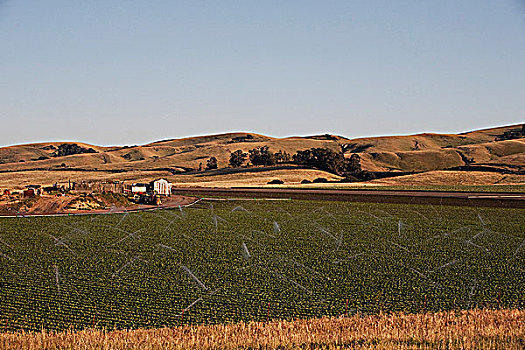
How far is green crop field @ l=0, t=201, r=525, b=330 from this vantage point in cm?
1722

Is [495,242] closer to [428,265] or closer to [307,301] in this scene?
[428,265]

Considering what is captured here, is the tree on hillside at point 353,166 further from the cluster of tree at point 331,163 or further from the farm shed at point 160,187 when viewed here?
the farm shed at point 160,187

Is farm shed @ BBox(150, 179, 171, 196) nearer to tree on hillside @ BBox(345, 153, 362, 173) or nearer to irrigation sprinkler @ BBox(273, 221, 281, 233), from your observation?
irrigation sprinkler @ BBox(273, 221, 281, 233)

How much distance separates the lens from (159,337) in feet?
44.3

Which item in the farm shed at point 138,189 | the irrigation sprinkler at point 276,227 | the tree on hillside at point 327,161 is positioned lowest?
the irrigation sprinkler at point 276,227

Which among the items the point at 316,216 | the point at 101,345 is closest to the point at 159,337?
the point at 101,345

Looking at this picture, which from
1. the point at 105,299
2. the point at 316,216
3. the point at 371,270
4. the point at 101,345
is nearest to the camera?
the point at 101,345

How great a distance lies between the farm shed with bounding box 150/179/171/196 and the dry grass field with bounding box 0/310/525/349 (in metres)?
64.5

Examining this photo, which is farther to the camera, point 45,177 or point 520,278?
point 45,177

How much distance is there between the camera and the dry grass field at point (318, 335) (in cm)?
1255

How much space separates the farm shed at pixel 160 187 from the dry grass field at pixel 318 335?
64483 mm

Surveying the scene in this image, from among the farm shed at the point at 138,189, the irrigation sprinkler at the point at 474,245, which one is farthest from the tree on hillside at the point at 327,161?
the irrigation sprinkler at the point at 474,245

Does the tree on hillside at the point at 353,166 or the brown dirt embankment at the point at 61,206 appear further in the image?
the tree on hillside at the point at 353,166

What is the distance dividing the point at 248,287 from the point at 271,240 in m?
13.6
